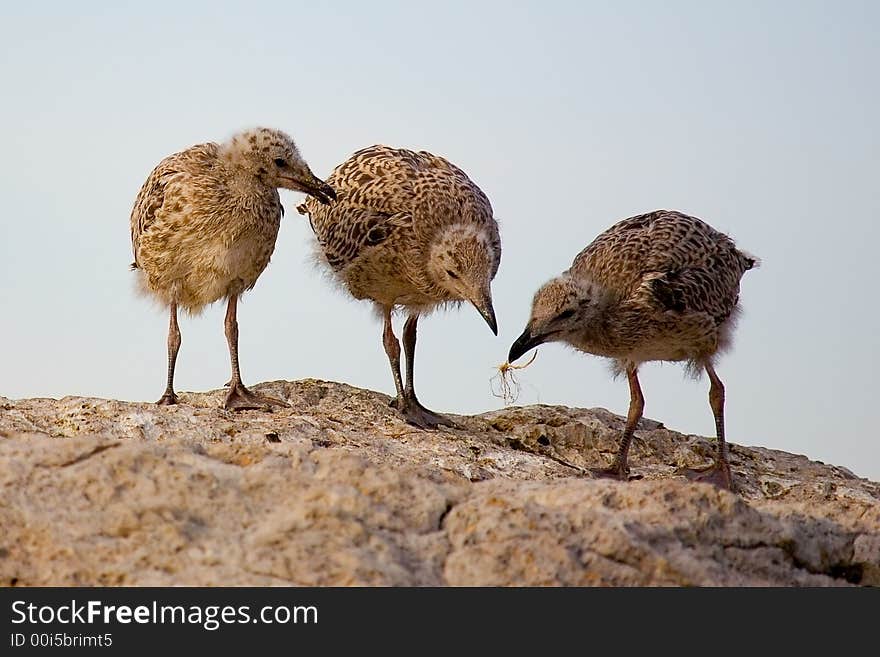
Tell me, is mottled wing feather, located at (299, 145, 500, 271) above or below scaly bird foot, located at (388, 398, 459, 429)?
above

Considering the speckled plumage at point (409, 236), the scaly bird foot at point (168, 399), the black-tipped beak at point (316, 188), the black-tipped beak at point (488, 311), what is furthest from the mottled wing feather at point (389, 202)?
the scaly bird foot at point (168, 399)

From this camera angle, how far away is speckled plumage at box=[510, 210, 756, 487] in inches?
338

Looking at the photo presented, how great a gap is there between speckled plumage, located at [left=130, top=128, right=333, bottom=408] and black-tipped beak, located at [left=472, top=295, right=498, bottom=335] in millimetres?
1344

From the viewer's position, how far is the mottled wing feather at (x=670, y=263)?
8.74 m

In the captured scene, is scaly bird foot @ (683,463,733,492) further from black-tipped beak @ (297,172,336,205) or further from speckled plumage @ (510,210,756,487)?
black-tipped beak @ (297,172,336,205)

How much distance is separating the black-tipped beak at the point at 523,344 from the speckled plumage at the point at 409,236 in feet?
2.74

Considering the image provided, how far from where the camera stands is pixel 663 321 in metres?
8.69

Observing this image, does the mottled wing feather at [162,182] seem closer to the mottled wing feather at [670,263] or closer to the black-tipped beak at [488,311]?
the black-tipped beak at [488,311]

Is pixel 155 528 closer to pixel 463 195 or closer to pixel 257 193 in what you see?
pixel 257 193

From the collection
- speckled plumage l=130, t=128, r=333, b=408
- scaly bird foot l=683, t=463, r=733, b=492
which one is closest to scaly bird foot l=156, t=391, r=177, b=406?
speckled plumage l=130, t=128, r=333, b=408
